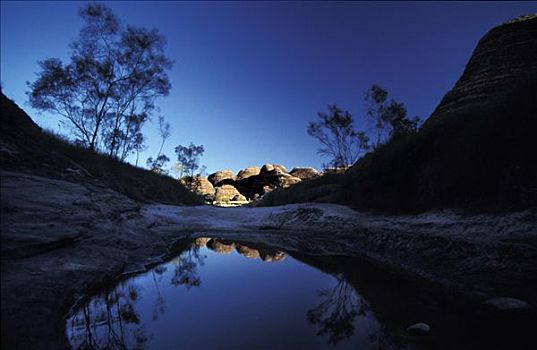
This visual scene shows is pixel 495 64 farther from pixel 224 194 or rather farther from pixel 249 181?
pixel 249 181

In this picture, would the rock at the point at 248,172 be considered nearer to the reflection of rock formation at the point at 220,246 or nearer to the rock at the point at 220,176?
the rock at the point at 220,176

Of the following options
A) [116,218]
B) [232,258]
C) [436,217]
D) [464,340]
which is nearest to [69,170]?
[116,218]

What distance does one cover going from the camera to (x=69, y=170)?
6.30m

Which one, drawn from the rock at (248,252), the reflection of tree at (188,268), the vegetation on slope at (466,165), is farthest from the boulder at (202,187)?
the reflection of tree at (188,268)

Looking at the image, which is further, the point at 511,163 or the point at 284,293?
the point at 511,163

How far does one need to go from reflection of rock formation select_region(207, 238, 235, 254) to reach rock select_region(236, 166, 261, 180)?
180ft

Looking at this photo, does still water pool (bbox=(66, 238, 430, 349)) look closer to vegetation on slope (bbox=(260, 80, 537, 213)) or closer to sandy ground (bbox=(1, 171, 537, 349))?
sandy ground (bbox=(1, 171, 537, 349))

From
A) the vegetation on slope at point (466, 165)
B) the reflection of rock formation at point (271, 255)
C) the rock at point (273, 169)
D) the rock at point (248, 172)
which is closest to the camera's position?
the vegetation on slope at point (466, 165)

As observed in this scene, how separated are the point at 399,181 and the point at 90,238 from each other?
7749 mm

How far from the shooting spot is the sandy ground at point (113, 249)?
2.50 m

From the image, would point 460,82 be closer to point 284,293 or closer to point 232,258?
point 232,258

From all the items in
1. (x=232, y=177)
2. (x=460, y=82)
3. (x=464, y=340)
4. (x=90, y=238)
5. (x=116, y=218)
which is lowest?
(x=464, y=340)

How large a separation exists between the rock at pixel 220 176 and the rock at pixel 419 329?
63.1 meters

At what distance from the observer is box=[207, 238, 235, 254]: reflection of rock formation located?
7118 mm
